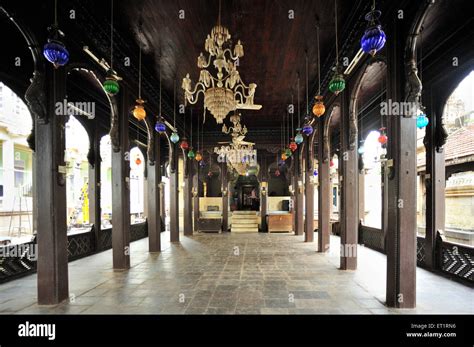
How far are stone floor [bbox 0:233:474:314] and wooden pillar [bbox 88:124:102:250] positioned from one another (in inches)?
65.9

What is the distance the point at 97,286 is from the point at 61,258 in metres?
1.07

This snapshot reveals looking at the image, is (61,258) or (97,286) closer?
(61,258)

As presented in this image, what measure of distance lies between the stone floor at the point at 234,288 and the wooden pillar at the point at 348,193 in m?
0.42

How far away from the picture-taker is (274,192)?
19.0 m

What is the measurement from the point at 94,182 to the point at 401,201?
8.70 meters

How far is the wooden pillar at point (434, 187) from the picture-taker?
5672mm

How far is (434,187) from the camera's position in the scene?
18.7 feet

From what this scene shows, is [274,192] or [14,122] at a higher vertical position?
[14,122]

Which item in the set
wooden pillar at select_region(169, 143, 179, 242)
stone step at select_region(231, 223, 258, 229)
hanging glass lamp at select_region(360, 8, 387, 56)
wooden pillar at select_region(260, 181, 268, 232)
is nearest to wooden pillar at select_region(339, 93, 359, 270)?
hanging glass lamp at select_region(360, 8, 387, 56)

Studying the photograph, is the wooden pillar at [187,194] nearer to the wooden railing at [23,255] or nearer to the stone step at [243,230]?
the stone step at [243,230]

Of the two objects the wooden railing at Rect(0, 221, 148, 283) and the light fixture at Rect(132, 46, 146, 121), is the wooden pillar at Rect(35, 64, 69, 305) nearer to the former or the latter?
the light fixture at Rect(132, 46, 146, 121)

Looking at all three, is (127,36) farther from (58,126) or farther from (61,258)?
(61,258)

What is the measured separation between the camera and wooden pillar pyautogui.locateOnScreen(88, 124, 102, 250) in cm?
844

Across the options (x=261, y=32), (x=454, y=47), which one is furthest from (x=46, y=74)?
(x=454, y=47)
